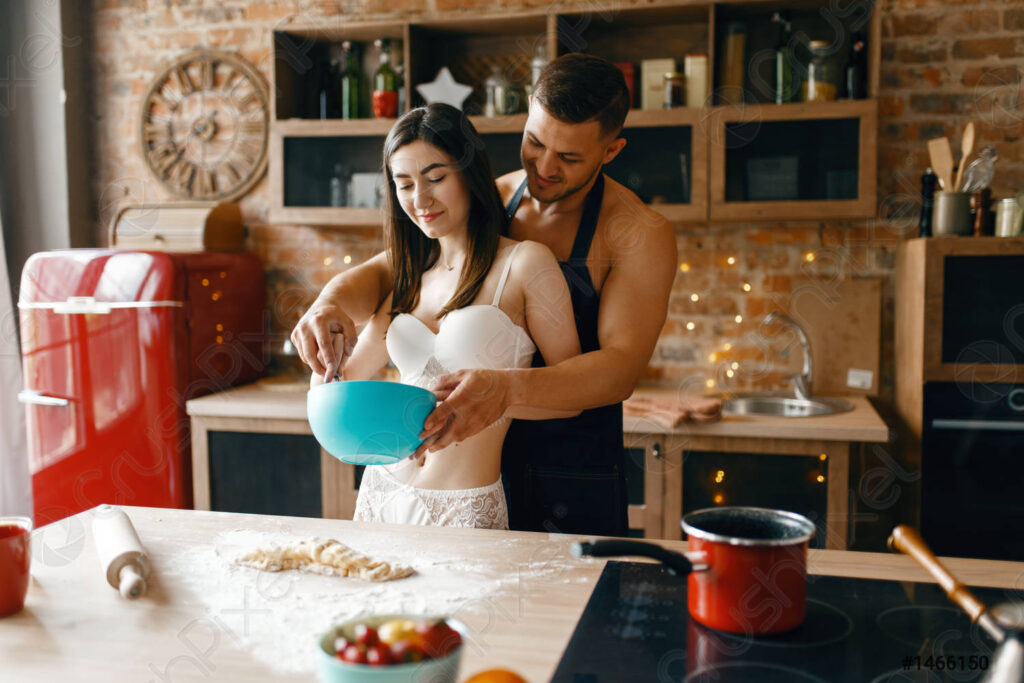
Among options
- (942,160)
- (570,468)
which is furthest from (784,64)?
(570,468)

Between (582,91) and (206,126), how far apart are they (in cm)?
235

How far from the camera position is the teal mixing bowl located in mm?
1060

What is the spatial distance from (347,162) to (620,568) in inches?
88.6

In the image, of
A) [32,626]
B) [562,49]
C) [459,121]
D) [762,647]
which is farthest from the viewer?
[562,49]

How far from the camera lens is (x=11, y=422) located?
123 inches

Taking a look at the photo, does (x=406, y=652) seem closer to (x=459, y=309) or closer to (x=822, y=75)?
(x=459, y=309)

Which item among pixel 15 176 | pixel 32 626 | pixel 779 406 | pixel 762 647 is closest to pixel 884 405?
pixel 779 406

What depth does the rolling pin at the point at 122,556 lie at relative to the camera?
102 centimetres

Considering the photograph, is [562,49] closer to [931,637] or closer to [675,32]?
[675,32]

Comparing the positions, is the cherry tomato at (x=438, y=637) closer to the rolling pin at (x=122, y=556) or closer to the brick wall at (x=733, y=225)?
the rolling pin at (x=122, y=556)

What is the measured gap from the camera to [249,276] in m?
3.19

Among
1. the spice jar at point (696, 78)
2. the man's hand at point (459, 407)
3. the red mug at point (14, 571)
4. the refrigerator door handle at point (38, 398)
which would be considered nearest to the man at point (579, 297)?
the man's hand at point (459, 407)

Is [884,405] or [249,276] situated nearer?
[884,405]

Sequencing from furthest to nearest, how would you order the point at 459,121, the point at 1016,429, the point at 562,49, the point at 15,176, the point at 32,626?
the point at 15,176 → the point at 562,49 → the point at 1016,429 → the point at 459,121 → the point at 32,626
